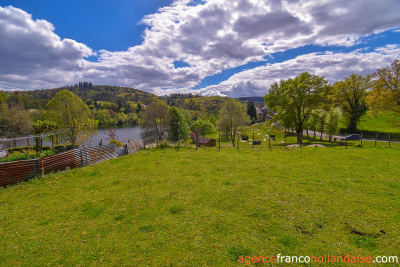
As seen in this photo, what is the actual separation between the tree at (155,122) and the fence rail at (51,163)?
85.8ft

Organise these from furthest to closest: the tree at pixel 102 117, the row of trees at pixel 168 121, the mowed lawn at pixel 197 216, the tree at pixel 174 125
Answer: the tree at pixel 102 117 → the tree at pixel 174 125 → the row of trees at pixel 168 121 → the mowed lawn at pixel 197 216

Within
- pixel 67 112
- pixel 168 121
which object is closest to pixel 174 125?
pixel 168 121

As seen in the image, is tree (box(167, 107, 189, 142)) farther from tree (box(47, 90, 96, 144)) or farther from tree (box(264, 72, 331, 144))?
tree (box(264, 72, 331, 144))

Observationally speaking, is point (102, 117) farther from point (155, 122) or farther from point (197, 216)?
point (197, 216)

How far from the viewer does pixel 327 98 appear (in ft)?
125

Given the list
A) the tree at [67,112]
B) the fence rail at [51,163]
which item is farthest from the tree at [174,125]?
the fence rail at [51,163]

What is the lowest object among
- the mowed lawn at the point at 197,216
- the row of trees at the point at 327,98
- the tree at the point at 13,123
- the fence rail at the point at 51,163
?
the mowed lawn at the point at 197,216

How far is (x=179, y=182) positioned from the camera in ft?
36.6

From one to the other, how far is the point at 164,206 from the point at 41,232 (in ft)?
15.2

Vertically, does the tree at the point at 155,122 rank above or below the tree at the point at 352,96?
below

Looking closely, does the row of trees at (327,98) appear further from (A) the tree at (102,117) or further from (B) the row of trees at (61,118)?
(A) the tree at (102,117)

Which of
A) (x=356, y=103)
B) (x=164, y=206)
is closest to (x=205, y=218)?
(x=164, y=206)

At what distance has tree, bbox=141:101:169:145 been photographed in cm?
4462

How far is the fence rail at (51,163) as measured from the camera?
10844 millimetres
